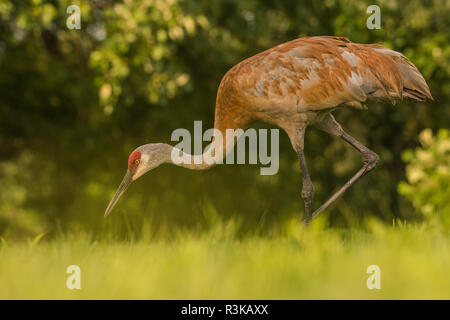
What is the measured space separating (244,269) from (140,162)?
218 centimetres

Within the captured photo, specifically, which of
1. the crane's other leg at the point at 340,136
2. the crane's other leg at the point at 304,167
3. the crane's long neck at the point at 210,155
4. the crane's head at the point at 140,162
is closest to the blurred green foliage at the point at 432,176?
→ the crane's other leg at the point at 340,136

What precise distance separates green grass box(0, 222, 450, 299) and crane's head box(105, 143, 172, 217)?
842 mm

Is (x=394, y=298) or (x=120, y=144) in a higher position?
(x=120, y=144)

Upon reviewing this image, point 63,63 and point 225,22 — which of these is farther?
point 63,63

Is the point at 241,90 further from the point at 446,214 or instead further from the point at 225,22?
the point at 225,22

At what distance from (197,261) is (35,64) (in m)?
8.09

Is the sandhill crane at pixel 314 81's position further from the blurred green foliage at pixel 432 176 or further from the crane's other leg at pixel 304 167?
the blurred green foliage at pixel 432 176

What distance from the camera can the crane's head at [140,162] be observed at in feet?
16.9

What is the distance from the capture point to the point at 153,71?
6.93 metres

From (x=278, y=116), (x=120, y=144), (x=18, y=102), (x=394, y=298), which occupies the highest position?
(x=18, y=102)

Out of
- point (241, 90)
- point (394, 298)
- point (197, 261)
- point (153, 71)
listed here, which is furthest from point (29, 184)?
point (394, 298)

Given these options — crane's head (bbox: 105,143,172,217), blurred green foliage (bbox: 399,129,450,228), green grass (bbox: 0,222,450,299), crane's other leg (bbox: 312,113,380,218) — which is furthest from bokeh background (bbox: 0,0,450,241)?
green grass (bbox: 0,222,450,299)

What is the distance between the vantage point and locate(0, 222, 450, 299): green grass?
290 centimetres

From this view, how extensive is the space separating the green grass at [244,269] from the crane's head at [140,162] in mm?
842
